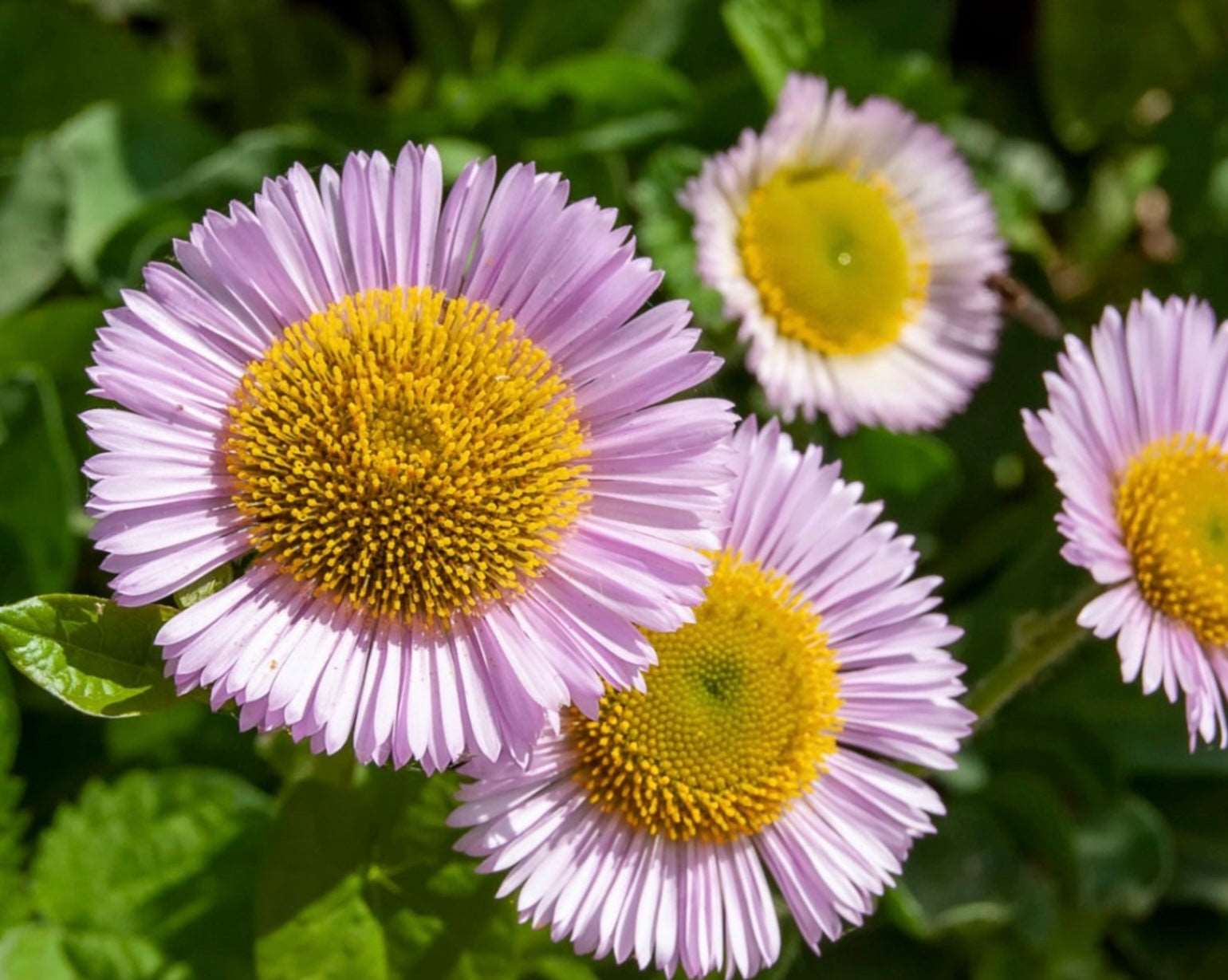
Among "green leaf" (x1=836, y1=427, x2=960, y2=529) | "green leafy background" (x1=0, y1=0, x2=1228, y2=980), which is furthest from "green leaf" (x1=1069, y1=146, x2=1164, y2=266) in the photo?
"green leaf" (x1=836, y1=427, x2=960, y2=529)

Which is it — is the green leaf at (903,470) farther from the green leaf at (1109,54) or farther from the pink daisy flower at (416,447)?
the green leaf at (1109,54)

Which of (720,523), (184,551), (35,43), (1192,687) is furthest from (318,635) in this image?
(35,43)

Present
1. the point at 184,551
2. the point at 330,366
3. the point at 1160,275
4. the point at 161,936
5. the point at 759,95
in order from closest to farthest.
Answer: the point at 184,551, the point at 330,366, the point at 161,936, the point at 759,95, the point at 1160,275

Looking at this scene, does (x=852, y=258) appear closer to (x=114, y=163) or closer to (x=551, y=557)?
(x=551, y=557)

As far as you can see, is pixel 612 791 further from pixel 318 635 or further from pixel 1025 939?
pixel 1025 939

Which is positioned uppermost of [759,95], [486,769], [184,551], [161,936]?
[759,95]

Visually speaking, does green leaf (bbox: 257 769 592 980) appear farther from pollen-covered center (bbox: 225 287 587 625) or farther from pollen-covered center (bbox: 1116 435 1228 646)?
pollen-covered center (bbox: 1116 435 1228 646)

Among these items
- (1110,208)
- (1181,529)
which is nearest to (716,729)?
(1181,529)
